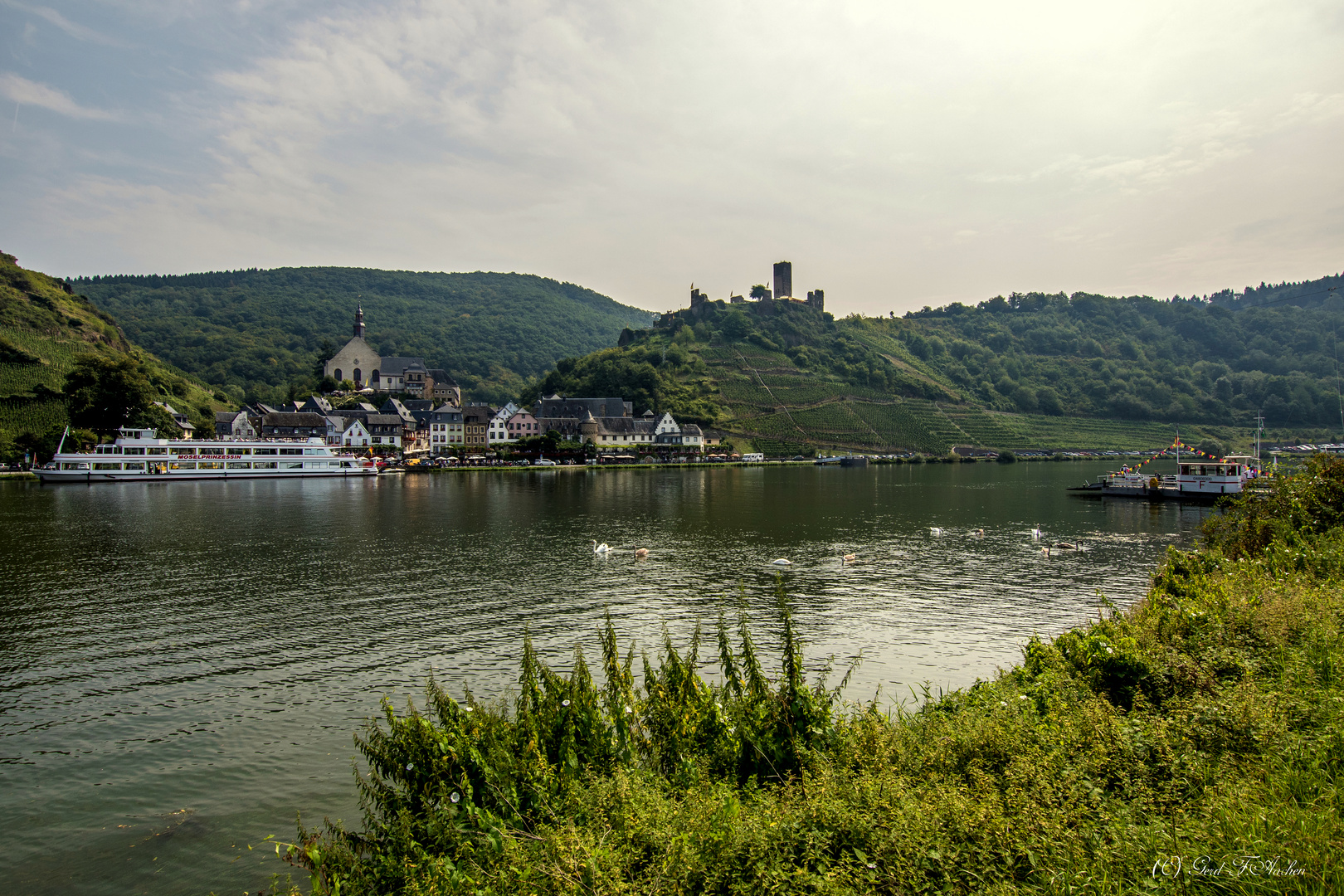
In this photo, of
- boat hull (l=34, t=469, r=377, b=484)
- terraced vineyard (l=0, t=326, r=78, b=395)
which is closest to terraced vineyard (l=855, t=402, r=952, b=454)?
boat hull (l=34, t=469, r=377, b=484)

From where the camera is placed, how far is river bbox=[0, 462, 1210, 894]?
12453 millimetres

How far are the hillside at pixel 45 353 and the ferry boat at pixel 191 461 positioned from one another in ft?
48.7

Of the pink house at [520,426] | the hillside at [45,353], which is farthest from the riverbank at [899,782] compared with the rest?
the pink house at [520,426]

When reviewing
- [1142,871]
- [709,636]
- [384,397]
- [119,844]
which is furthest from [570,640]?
[384,397]

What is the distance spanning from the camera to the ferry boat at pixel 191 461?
8725 cm

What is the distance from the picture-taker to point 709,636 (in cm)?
2212

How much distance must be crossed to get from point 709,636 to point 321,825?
12757mm

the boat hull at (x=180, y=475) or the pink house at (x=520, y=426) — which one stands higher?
the pink house at (x=520, y=426)

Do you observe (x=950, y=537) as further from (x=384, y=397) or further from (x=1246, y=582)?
(x=384, y=397)

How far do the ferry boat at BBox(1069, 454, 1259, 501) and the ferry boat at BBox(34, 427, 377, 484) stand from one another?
98.6 metres

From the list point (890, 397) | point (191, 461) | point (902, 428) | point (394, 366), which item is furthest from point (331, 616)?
point (890, 397)

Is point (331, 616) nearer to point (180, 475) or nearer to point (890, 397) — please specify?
point (180, 475)

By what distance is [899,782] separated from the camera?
27.1ft

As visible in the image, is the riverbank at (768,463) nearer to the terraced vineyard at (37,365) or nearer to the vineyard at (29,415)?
the vineyard at (29,415)
